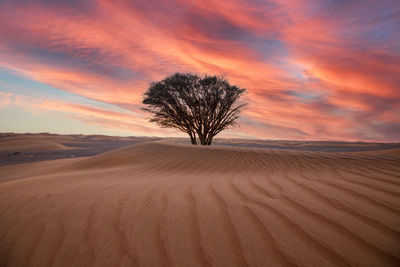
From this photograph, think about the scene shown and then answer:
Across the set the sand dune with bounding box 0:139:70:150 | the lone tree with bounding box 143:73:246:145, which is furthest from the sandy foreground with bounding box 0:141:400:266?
the sand dune with bounding box 0:139:70:150

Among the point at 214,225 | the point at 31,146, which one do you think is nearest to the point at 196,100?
the point at 214,225

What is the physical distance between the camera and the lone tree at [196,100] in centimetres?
1486

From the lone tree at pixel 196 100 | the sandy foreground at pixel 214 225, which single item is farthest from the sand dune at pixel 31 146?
the sandy foreground at pixel 214 225

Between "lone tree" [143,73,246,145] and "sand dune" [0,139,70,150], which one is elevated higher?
"lone tree" [143,73,246,145]

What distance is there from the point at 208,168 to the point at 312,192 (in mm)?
2842

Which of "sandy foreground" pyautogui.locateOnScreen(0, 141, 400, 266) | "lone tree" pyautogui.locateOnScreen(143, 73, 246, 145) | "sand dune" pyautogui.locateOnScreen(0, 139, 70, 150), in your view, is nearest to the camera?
"sandy foreground" pyautogui.locateOnScreen(0, 141, 400, 266)

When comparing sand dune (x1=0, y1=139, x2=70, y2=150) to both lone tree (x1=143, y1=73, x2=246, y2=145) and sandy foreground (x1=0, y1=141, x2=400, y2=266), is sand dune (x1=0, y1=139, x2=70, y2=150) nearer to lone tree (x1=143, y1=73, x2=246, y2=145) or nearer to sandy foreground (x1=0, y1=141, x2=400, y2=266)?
lone tree (x1=143, y1=73, x2=246, y2=145)

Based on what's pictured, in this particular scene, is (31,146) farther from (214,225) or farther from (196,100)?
(214,225)

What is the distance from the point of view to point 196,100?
14727mm

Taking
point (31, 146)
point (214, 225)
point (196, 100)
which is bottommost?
point (214, 225)

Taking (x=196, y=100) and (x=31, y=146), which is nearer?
(x=196, y=100)

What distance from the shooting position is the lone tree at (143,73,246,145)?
585 inches

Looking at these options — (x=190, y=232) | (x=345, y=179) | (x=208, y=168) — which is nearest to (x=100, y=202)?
(x=190, y=232)

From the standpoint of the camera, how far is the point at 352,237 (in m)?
1.46
